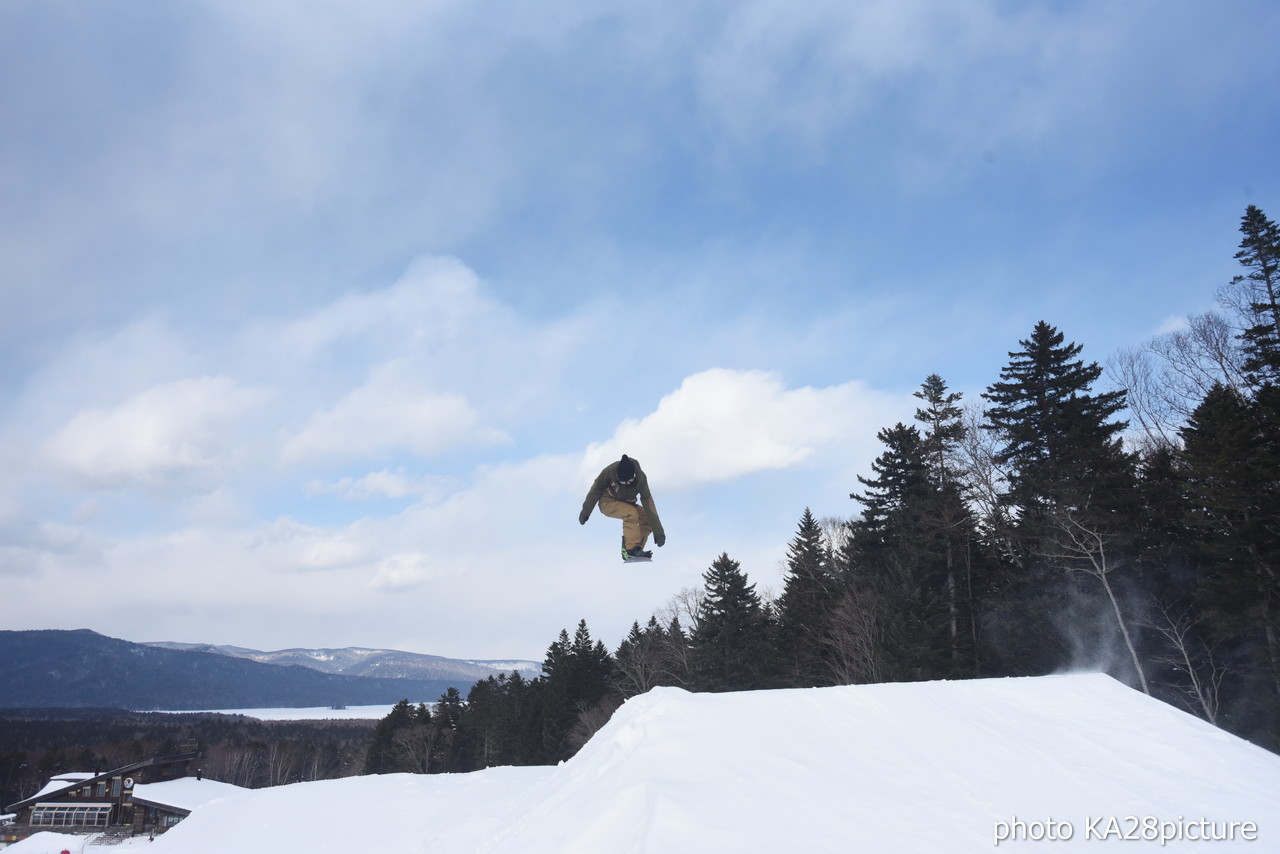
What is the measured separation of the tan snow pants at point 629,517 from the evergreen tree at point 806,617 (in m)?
25.6

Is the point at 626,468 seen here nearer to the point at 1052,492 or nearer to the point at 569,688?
the point at 1052,492

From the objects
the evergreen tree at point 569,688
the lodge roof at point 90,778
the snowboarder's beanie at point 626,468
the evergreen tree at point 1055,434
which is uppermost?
the evergreen tree at point 1055,434

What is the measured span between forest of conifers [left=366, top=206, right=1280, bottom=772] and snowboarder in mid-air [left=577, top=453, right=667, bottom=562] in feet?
62.2

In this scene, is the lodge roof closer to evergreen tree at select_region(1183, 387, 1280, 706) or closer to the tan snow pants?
the tan snow pants

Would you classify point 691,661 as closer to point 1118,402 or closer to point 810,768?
point 1118,402

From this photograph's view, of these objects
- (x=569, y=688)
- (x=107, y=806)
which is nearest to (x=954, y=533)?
(x=569, y=688)

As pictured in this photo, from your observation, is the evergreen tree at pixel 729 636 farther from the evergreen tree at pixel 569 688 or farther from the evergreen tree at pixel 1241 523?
the evergreen tree at pixel 1241 523

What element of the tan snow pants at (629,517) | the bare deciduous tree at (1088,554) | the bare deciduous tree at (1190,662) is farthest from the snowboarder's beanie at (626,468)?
the bare deciduous tree at (1190,662)

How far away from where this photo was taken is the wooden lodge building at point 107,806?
157ft

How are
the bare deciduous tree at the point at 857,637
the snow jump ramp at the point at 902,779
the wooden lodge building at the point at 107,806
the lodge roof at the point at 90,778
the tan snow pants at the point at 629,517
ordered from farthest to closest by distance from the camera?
the wooden lodge building at the point at 107,806
the lodge roof at the point at 90,778
the bare deciduous tree at the point at 857,637
the tan snow pants at the point at 629,517
the snow jump ramp at the point at 902,779

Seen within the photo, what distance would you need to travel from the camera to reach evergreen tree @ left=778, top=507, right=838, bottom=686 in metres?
34.1

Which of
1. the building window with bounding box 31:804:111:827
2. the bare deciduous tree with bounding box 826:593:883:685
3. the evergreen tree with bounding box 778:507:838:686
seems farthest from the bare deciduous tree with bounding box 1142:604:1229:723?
the building window with bounding box 31:804:111:827

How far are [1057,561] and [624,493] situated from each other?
2232cm

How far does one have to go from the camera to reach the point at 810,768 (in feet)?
19.8
